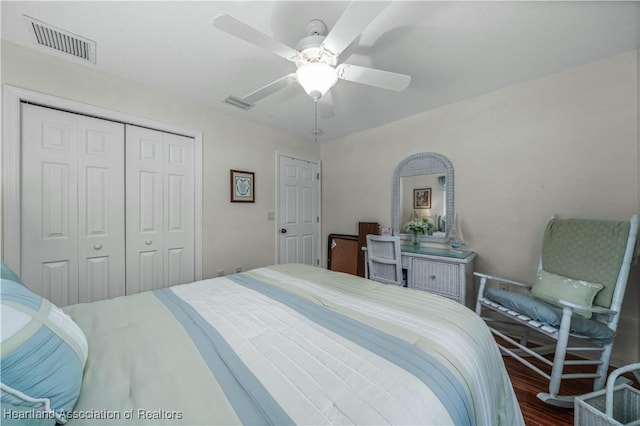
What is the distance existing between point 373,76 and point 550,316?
1.92 meters

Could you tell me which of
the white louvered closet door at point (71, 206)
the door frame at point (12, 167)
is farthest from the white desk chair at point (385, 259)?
the door frame at point (12, 167)

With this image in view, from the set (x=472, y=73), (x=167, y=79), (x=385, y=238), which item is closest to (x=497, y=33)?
(x=472, y=73)

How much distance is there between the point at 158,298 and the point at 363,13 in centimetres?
180

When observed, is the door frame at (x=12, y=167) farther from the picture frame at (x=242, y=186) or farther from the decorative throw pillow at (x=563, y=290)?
the decorative throw pillow at (x=563, y=290)

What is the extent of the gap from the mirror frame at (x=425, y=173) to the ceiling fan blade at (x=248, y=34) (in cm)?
206

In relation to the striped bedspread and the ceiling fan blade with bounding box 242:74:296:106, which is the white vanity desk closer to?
the striped bedspread

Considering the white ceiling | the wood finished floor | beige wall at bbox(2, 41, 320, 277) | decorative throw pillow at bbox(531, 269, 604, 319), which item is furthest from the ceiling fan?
the wood finished floor

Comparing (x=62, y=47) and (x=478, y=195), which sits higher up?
(x=62, y=47)

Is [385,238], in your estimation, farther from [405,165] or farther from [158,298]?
[158,298]

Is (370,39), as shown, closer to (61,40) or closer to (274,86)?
(274,86)

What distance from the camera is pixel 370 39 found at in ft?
5.44

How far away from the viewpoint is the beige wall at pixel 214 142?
1.89 m

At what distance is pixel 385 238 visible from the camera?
233cm

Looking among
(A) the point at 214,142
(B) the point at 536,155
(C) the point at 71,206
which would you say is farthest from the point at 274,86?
(B) the point at 536,155
